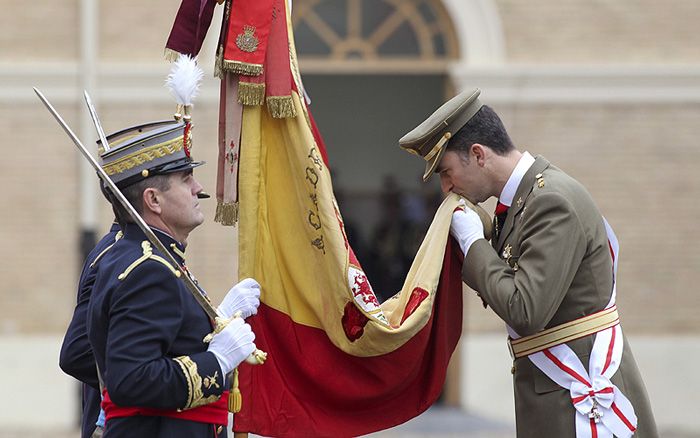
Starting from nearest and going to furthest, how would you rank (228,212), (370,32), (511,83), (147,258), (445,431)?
(147,258), (228,212), (445,431), (511,83), (370,32)

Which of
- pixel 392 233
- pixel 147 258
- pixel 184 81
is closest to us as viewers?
pixel 147 258

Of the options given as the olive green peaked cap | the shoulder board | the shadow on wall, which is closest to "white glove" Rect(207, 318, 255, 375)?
the olive green peaked cap

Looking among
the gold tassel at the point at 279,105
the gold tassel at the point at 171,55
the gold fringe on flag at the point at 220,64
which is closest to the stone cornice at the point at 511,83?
the gold tassel at the point at 171,55

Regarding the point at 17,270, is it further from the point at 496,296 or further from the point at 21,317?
the point at 496,296

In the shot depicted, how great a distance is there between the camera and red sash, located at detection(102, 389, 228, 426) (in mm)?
3564

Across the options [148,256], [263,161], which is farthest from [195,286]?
[263,161]

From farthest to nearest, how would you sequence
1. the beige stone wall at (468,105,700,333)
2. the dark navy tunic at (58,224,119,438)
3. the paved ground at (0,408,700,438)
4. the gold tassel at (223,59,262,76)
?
the beige stone wall at (468,105,700,333), the paved ground at (0,408,700,438), the gold tassel at (223,59,262,76), the dark navy tunic at (58,224,119,438)

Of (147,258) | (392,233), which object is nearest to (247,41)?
(147,258)

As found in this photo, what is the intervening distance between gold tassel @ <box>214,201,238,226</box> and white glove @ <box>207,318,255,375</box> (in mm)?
671

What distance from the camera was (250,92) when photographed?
4.11 m

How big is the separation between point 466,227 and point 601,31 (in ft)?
18.7

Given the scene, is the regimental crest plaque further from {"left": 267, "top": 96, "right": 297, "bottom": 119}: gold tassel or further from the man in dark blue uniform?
the man in dark blue uniform

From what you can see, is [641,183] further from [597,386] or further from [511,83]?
[597,386]

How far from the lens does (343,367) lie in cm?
424
